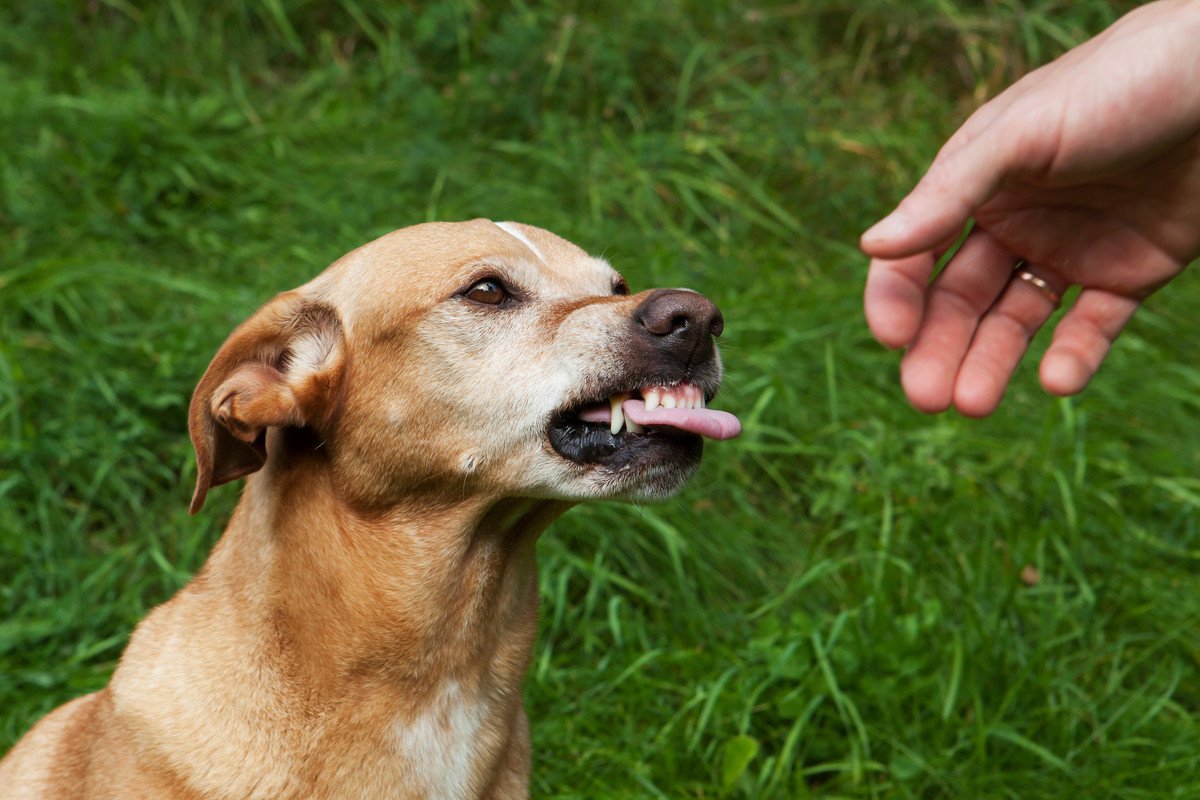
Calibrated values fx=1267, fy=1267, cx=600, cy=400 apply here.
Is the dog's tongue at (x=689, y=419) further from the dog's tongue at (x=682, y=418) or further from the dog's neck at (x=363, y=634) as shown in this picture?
the dog's neck at (x=363, y=634)

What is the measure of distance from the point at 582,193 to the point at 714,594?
2526 millimetres

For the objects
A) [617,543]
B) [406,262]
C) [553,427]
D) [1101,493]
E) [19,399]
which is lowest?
[1101,493]

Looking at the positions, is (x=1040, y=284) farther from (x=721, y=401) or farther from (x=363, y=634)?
(x=721, y=401)

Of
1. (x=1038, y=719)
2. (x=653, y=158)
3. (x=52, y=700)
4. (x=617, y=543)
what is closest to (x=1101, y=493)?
(x=1038, y=719)

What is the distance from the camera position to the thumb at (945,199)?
246 cm

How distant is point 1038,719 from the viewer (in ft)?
12.8

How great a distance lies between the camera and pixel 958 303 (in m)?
2.97

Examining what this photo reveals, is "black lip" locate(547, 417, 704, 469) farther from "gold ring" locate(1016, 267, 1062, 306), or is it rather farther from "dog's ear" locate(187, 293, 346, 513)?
"gold ring" locate(1016, 267, 1062, 306)

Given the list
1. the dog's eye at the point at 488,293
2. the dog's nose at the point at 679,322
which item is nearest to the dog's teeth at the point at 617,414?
the dog's nose at the point at 679,322

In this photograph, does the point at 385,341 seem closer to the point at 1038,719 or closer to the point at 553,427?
the point at 553,427

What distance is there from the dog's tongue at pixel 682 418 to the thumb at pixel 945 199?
1.57 ft

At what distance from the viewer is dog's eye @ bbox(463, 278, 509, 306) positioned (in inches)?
120

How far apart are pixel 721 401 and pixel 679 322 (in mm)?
2212

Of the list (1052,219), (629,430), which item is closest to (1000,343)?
(1052,219)
